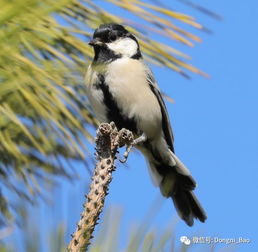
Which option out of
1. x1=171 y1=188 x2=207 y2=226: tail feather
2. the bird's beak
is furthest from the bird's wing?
x1=171 y1=188 x2=207 y2=226: tail feather

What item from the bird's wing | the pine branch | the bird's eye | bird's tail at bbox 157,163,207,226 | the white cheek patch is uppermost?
the pine branch

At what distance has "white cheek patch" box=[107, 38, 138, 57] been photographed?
2.58 m

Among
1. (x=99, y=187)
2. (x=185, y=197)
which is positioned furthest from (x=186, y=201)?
(x=99, y=187)

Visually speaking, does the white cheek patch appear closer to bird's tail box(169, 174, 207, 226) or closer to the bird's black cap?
the bird's black cap

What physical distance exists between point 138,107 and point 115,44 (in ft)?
1.07

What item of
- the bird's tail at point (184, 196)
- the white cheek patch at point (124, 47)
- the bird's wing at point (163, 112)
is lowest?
the bird's tail at point (184, 196)

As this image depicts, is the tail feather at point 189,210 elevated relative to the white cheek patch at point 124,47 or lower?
lower

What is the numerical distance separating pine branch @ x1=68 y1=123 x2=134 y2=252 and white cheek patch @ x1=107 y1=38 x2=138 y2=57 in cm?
135

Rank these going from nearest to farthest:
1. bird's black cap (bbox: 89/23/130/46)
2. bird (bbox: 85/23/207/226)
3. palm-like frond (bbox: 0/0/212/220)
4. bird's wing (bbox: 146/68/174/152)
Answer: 1. palm-like frond (bbox: 0/0/212/220)
2. bird (bbox: 85/23/207/226)
3. bird's black cap (bbox: 89/23/130/46)
4. bird's wing (bbox: 146/68/174/152)

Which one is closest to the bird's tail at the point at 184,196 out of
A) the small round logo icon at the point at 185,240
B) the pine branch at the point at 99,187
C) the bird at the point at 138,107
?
the bird at the point at 138,107

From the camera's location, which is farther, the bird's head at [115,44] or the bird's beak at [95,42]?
the bird's head at [115,44]

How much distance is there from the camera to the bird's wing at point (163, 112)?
104 inches

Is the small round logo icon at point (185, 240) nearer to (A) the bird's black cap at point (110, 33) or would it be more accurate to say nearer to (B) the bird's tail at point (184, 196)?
(B) the bird's tail at point (184, 196)

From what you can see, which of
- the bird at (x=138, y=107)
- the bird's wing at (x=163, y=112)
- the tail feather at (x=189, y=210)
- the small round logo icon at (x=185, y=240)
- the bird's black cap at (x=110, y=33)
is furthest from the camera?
the bird's wing at (x=163, y=112)
